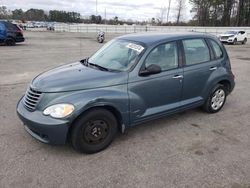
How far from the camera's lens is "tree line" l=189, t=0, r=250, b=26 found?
60312mm

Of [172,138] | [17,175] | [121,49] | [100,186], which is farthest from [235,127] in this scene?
[17,175]

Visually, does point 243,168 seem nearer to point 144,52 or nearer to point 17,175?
point 144,52

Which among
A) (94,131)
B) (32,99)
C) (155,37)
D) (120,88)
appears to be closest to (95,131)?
(94,131)

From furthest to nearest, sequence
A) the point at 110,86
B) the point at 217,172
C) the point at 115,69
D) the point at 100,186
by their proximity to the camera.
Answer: the point at 115,69 < the point at 110,86 < the point at 217,172 < the point at 100,186

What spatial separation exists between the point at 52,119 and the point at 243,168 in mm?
2624

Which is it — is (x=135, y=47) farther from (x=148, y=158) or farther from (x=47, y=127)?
(x=47, y=127)

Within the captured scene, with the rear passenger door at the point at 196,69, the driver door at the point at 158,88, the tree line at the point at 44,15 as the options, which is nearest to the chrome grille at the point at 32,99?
the driver door at the point at 158,88

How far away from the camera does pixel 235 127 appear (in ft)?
16.1

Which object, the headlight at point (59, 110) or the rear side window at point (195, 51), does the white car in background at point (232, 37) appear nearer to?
the rear side window at point (195, 51)

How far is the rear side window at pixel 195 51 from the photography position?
4832 millimetres

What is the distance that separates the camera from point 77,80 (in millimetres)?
3820

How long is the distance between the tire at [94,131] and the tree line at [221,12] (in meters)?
64.1

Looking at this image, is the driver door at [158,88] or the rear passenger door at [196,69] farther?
the rear passenger door at [196,69]

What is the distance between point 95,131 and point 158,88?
1.28 metres
